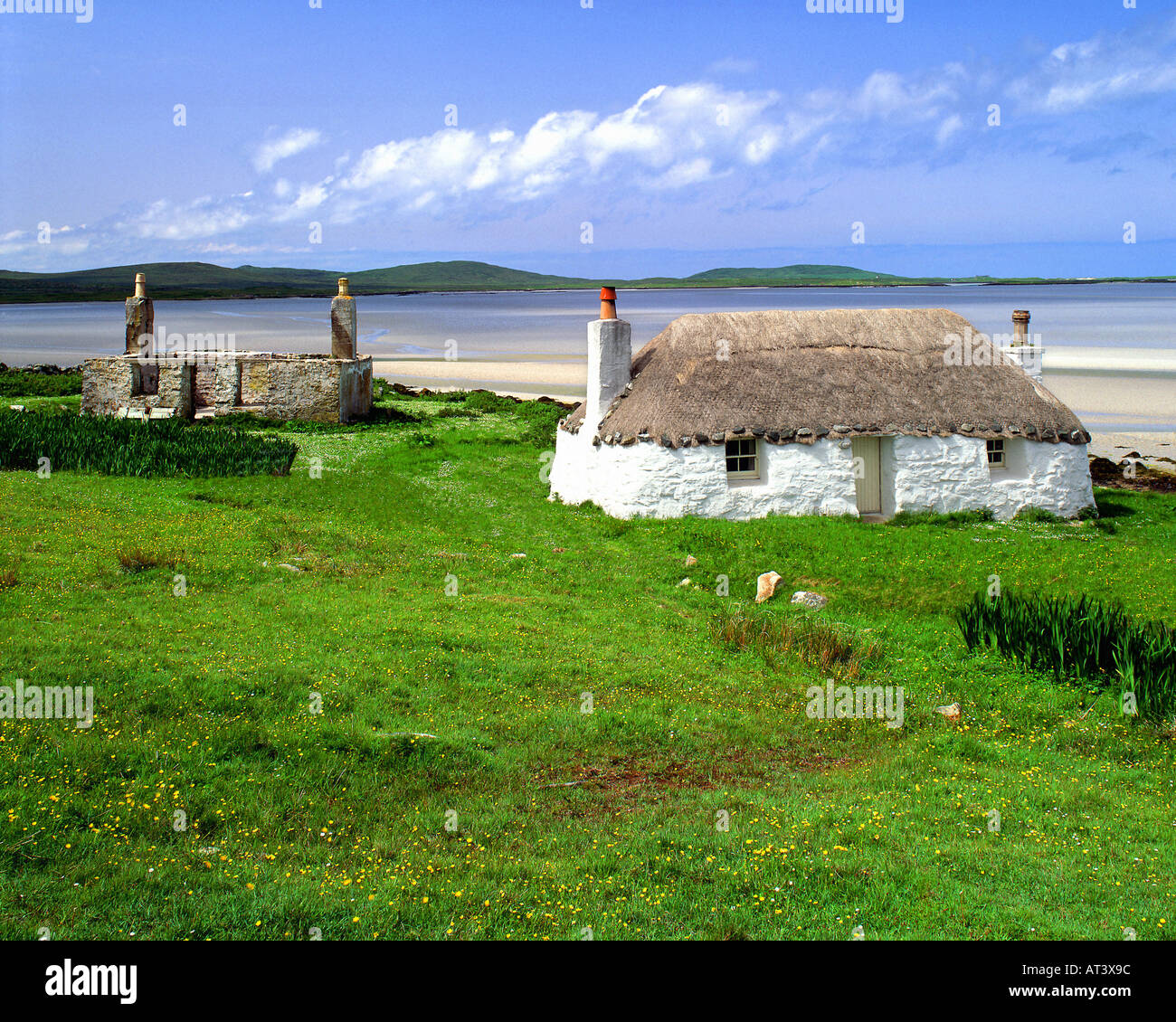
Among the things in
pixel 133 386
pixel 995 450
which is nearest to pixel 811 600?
pixel 995 450

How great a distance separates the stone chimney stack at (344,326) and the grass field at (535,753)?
640 inches

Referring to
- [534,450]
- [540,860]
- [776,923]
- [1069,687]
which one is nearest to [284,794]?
[540,860]

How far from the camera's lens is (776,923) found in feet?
23.2

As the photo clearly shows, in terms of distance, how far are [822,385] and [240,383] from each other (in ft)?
67.6

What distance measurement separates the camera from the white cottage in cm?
2091

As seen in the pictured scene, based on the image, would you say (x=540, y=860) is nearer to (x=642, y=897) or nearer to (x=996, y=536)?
(x=642, y=897)

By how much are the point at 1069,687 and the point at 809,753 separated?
3886 mm

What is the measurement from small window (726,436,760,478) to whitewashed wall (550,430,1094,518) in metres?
0.26

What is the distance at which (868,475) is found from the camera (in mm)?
21953

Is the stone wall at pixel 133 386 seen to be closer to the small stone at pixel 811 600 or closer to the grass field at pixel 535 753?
the grass field at pixel 535 753

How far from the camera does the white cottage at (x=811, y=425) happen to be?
823 inches

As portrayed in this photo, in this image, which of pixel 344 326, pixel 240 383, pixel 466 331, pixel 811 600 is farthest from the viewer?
pixel 466 331

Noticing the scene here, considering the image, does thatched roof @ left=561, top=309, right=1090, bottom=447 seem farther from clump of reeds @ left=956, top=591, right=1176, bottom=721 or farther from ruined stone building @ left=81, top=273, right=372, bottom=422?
ruined stone building @ left=81, top=273, right=372, bottom=422

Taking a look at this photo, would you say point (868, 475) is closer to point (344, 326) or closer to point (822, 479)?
point (822, 479)
